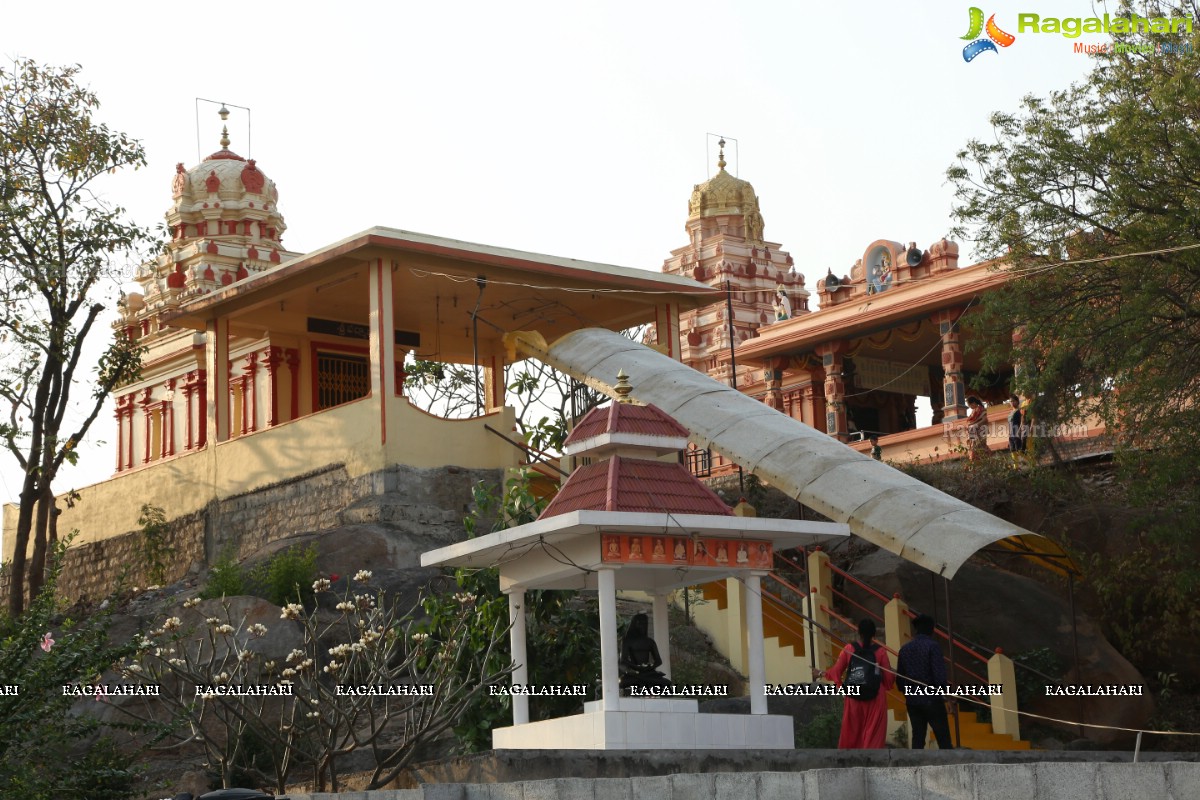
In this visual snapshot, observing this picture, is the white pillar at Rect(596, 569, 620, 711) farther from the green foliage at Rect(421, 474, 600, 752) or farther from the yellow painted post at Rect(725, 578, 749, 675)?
the yellow painted post at Rect(725, 578, 749, 675)

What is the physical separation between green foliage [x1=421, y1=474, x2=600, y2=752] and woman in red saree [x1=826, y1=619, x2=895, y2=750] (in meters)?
2.04

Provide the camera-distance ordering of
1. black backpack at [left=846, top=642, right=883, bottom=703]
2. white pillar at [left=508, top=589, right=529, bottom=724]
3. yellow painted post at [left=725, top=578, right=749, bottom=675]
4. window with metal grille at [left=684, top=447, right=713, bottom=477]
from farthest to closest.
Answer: window with metal grille at [left=684, top=447, right=713, bottom=477], yellow painted post at [left=725, top=578, right=749, bottom=675], black backpack at [left=846, top=642, right=883, bottom=703], white pillar at [left=508, top=589, right=529, bottom=724]

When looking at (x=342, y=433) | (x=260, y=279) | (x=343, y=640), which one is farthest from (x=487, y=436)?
(x=343, y=640)

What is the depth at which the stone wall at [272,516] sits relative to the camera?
66.9 feet

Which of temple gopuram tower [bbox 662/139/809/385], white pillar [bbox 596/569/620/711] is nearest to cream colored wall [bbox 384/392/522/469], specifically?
white pillar [bbox 596/569/620/711]

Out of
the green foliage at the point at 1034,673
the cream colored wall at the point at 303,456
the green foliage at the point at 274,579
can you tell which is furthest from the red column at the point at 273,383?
the green foliage at the point at 1034,673

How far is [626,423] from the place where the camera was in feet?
39.4

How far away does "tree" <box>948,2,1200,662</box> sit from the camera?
16.4 m

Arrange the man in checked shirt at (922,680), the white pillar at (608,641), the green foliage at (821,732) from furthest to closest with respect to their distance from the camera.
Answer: the green foliage at (821,732) → the man in checked shirt at (922,680) → the white pillar at (608,641)

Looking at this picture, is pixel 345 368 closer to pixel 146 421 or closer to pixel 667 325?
pixel 667 325

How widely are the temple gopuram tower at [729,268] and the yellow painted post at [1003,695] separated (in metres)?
24.6

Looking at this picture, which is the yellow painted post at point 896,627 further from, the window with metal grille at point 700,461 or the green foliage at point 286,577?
the window with metal grille at point 700,461

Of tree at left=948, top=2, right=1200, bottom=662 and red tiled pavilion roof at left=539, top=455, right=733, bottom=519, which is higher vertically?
tree at left=948, top=2, right=1200, bottom=662

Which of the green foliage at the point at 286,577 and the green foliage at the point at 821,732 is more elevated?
the green foliage at the point at 286,577
